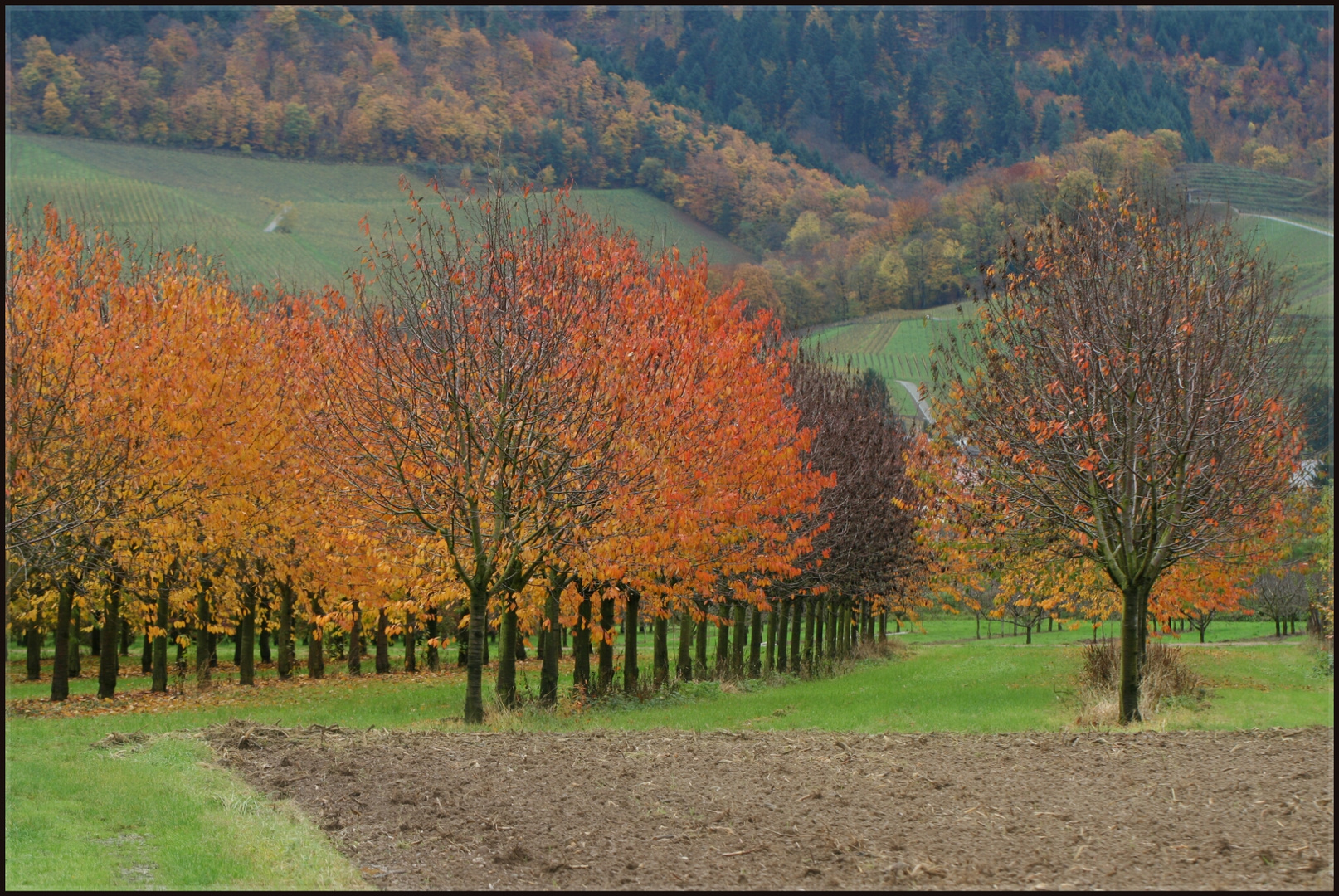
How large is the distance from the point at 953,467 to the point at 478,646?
9249mm

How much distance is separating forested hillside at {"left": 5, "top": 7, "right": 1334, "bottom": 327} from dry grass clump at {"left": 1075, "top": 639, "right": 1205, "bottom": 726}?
80.1 metres

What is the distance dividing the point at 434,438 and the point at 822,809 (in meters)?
9.45

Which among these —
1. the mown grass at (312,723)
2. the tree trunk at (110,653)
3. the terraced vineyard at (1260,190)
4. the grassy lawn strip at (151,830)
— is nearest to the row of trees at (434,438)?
the tree trunk at (110,653)

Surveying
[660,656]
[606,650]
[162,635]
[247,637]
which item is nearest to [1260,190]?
[660,656]

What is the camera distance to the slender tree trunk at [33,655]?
31767 mm

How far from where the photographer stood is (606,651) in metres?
22.0

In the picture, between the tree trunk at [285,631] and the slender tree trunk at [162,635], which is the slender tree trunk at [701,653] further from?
the slender tree trunk at [162,635]

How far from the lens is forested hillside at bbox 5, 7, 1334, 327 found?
4919 inches

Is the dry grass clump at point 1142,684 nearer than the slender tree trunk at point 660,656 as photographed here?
Yes

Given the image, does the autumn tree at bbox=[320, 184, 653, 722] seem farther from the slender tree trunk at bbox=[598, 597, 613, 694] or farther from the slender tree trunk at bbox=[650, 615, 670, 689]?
the slender tree trunk at bbox=[650, 615, 670, 689]

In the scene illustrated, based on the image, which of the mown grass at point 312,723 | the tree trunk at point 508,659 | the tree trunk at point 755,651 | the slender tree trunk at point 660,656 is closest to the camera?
the mown grass at point 312,723

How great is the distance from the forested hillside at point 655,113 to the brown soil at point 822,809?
87849 mm

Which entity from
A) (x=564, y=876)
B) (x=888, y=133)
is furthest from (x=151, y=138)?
(x=564, y=876)

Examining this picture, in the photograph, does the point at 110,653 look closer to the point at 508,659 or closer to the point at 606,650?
the point at 508,659
